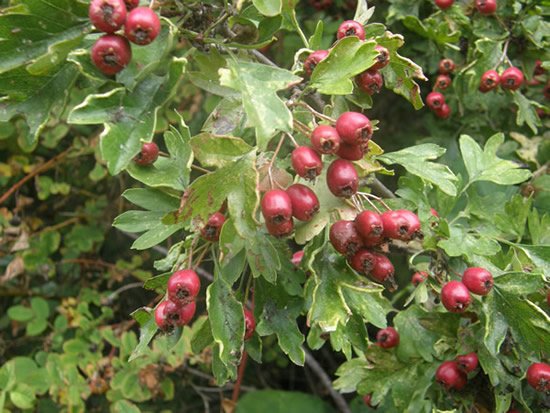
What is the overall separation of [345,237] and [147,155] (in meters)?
0.46

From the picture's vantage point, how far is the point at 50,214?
8.50ft

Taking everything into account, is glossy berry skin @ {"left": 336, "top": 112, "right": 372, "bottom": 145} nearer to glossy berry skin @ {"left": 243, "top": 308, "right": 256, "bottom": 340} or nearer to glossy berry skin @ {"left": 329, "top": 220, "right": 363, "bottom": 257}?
glossy berry skin @ {"left": 329, "top": 220, "right": 363, "bottom": 257}

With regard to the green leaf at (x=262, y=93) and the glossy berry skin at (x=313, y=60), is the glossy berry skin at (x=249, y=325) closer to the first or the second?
the green leaf at (x=262, y=93)

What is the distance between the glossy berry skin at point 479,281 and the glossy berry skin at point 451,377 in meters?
0.25

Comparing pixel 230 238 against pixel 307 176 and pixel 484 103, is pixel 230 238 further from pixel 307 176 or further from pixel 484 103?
pixel 484 103

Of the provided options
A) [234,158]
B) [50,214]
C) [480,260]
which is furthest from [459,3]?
[50,214]

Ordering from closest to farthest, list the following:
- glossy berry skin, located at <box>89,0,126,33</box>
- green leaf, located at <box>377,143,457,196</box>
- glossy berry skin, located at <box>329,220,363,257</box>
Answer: glossy berry skin, located at <box>89,0,126,33</box> < glossy berry skin, located at <box>329,220,363,257</box> < green leaf, located at <box>377,143,457,196</box>

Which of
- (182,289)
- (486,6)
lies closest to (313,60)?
(182,289)

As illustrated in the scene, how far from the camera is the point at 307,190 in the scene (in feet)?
2.95

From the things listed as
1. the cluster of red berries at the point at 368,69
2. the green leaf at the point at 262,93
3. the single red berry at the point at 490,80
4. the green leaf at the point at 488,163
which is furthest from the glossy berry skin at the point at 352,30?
the single red berry at the point at 490,80

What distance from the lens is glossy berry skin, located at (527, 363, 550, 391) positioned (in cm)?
109

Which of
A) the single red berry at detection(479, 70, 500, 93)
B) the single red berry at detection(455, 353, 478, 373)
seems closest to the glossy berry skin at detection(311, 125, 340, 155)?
the single red berry at detection(455, 353, 478, 373)

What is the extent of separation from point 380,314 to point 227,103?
59 cm

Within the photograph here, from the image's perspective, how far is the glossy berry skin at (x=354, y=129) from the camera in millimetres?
837
